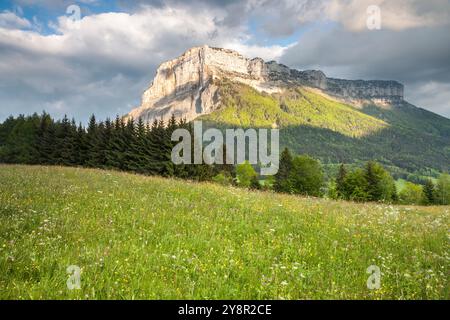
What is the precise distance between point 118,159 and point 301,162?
3905cm

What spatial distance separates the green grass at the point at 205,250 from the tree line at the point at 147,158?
40322 mm

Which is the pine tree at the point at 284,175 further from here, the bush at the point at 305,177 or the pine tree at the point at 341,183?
the pine tree at the point at 341,183

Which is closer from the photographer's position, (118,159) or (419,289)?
(419,289)

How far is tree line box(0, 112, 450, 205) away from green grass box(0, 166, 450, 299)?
40322 millimetres

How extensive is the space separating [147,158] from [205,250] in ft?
167

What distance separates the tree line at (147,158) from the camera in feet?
189

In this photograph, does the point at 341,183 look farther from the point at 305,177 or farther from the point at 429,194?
the point at 429,194

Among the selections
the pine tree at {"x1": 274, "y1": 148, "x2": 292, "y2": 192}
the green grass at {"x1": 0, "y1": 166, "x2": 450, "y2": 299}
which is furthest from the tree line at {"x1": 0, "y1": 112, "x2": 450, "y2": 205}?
the green grass at {"x1": 0, "y1": 166, "x2": 450, "y2": 299}

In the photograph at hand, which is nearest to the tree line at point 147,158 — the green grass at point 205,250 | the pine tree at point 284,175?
the pine tree at point 284,175

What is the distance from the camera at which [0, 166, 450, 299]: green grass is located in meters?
6.11

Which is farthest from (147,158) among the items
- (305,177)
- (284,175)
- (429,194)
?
(429,194)

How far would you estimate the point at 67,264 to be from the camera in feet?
21.6
